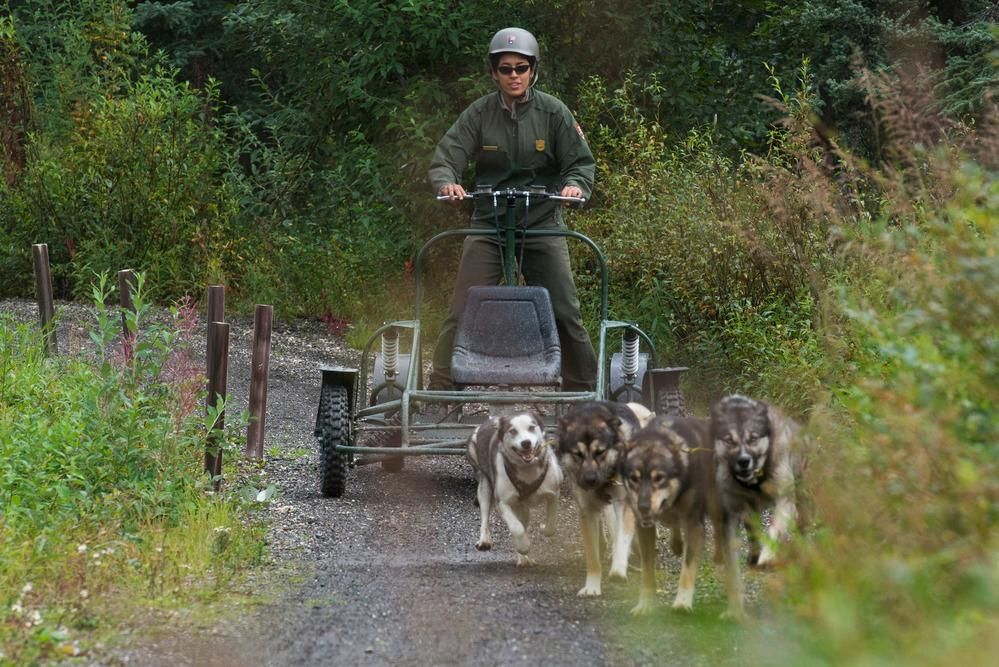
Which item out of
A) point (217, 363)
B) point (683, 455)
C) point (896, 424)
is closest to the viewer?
point (896, 424)

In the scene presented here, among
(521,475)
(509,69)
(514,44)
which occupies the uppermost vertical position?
(514,44)

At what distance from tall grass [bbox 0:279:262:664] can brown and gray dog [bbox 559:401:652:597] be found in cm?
156

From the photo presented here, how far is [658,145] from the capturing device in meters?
15.3

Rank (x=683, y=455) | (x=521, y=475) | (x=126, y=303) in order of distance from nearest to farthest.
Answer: (x=683, y=455) < (x=521, y=475) < (x=126, y=303)

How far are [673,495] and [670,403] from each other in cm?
342

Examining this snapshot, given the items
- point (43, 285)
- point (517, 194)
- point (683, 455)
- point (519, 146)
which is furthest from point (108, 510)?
point (43, 285)

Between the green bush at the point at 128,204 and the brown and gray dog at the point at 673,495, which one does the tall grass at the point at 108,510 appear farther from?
the green bush at the point at 128,204

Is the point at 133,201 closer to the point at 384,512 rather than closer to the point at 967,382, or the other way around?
the point at 384,512

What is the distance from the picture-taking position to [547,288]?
395 inches

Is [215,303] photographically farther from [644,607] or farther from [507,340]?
[644,607]

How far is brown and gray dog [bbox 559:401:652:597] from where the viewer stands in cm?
688

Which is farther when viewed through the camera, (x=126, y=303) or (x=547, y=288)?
(x=126, y=303)

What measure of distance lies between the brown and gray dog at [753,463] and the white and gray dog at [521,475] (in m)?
1.29

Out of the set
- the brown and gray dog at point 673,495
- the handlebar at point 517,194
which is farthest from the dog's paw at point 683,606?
the handlebar at point 517,194
